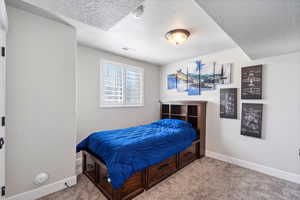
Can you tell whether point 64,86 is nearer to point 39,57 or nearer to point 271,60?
point 39,57

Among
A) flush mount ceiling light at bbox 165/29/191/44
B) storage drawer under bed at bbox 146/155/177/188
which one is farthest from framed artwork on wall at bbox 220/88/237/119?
flush mount ceiling light at bbox 165/29/191/44

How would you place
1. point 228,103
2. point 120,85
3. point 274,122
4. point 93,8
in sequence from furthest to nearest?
point 120,85, point 228,103, point 274,122, point 93,8

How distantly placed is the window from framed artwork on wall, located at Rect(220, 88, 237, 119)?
2.17 meters

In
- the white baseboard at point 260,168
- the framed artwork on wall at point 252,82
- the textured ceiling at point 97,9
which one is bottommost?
the white baseboard at point 260,168

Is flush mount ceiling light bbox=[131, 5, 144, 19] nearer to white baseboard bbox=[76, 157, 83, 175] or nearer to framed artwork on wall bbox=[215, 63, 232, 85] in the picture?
framed artwork on wall bbox=[215, 63, 232, 85]

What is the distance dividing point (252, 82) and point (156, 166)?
2.52 meters

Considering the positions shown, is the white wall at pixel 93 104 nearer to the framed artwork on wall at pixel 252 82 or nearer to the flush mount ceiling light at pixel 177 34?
the flush mount ceiling light at pixel 177 34

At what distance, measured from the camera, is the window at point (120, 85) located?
3160 mm

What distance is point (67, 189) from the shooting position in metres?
1.96

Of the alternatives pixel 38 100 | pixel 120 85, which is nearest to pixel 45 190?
pixel 38 100

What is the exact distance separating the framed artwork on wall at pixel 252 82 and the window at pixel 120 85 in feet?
8.41

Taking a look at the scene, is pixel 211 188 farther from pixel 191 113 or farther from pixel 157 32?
pixel 157 32

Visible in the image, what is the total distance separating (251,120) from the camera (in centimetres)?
262

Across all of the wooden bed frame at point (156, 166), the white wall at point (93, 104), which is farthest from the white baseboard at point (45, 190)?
the white wall at point (93, 104)
